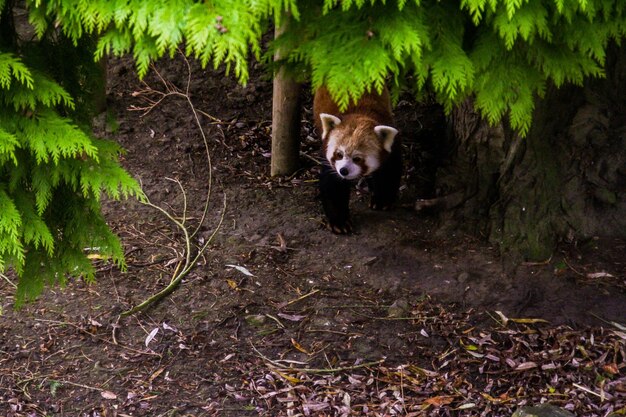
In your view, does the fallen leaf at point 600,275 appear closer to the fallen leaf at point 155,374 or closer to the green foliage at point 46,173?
the fallen leaf at point 155,374

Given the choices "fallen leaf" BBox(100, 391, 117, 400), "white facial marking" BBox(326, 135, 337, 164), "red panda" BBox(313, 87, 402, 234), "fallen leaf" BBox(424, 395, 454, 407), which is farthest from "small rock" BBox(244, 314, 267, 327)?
"white facial marking" BBox(326, 135, 337, 164)

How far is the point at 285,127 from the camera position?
5539mm

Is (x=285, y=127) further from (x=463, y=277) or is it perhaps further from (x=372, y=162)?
(x=463, y=277)

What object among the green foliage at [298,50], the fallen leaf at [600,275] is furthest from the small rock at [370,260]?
the green foliage at [298,50]

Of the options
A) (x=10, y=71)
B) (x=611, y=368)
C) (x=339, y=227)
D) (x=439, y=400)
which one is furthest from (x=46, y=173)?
(x=611, y=368)

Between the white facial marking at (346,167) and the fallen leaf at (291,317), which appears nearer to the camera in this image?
the fallen leaf at (291,317)

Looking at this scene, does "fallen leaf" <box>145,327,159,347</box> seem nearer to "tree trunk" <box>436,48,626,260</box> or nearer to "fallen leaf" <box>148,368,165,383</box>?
"fallen leaf" <box>148,368,165,383</box>

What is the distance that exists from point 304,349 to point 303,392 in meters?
0.31

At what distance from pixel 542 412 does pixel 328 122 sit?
Result: 2465 mm

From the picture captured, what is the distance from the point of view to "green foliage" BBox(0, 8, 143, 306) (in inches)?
103

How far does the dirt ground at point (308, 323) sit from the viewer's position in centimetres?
392

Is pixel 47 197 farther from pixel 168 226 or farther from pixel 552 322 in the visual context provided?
pixel 552 322

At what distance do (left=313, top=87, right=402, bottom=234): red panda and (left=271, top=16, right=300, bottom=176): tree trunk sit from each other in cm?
23

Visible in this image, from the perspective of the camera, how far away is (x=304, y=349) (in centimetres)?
A: 423
